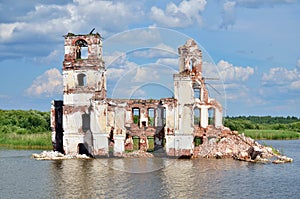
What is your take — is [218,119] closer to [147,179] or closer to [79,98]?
[79,98]

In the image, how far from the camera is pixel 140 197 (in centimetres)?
2288

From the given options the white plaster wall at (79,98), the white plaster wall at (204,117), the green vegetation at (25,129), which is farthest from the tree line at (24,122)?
the white plaster wall at (204,117)

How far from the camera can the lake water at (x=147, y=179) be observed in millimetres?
24031

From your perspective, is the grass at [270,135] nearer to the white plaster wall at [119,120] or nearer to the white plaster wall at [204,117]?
the white plaster wall at [204,117]

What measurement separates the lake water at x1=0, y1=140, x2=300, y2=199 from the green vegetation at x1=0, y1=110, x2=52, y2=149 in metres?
12.0

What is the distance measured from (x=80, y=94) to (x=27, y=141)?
536 inches

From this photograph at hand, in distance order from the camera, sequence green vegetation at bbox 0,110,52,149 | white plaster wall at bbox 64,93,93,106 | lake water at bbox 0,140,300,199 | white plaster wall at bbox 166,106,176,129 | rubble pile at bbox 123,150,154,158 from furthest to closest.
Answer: green vegetation at bbox 0,110,52,149 < white plaster wall at bbox 64,93,93,106 < rubble pile at bbox 123,150,154,158 < white plaster wall at bbox 166,106,176,129 < lake water at bbox 0,140,300,199

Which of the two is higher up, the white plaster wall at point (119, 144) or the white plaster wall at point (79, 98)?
the white plaster wall at point (79, 98)

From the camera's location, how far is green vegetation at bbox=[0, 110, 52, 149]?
164ft

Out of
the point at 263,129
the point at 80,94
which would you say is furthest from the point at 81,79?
the point at 263,129

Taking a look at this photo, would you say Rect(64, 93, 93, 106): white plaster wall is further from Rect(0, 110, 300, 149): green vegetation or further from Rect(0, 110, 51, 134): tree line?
Rect(0, 110, 51, 134): tree line

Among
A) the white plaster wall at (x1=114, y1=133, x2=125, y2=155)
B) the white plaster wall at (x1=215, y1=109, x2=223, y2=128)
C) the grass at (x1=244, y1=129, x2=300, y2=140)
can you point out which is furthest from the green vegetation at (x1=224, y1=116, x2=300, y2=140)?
the white plaster wall at (x1=114, y1=133, x2=125, y2=155)

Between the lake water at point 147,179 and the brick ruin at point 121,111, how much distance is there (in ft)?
6.94

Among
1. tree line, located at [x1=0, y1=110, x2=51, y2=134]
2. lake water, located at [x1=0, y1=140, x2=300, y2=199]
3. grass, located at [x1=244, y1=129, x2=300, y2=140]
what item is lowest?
lake water, located at [x1=0, y1=140, x2=300, y2=199]
